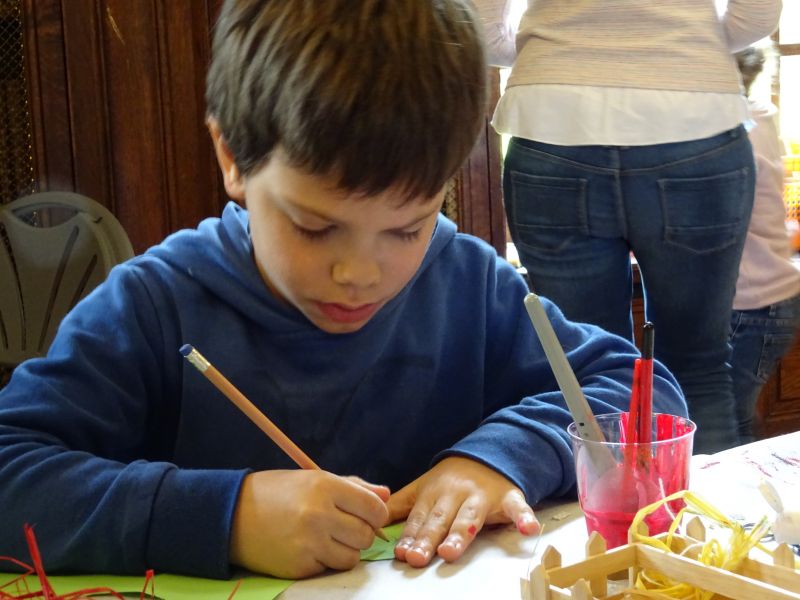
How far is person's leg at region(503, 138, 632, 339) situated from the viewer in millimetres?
1402

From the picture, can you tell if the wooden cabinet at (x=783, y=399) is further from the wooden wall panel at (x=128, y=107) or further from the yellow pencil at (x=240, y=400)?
the yellow pencil at (x=240, y=400)

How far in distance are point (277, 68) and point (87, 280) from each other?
1026mm

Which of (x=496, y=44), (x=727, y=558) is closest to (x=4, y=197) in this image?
(x=496, y=44)

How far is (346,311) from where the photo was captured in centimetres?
86

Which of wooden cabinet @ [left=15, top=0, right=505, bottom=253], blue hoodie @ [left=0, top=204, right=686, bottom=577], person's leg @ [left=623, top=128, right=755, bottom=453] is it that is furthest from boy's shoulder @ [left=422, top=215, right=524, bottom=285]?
wooden cabinet @ [left=15, top=0, right=505, bottom=253]

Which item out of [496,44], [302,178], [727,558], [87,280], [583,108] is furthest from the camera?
[87,280]

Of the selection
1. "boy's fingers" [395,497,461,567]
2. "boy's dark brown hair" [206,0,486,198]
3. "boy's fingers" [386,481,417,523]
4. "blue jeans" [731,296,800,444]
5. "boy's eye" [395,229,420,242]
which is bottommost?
"blue jeans" [731,296,800,444]

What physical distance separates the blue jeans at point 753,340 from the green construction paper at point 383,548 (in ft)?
4.45

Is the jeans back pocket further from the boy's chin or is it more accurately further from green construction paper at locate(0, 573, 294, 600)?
green construction paper at locate(0, 573, 294, 600)

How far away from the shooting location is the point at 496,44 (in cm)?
149

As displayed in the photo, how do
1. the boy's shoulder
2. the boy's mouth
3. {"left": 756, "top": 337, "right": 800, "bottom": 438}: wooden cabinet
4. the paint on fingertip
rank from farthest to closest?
{"left": 756, "top": 337, "right": 800, "bottom": 438}: wooden cabinet, the boy's shoulder, the boy's mouth, the paint on fingertip

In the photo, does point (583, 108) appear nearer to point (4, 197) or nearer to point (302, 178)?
point (302, 178)

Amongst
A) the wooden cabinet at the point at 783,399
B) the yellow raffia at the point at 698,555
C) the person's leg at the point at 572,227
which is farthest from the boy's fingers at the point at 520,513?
the wooden cabinet at the point at 783,399

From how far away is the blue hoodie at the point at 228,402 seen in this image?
2.44ft
